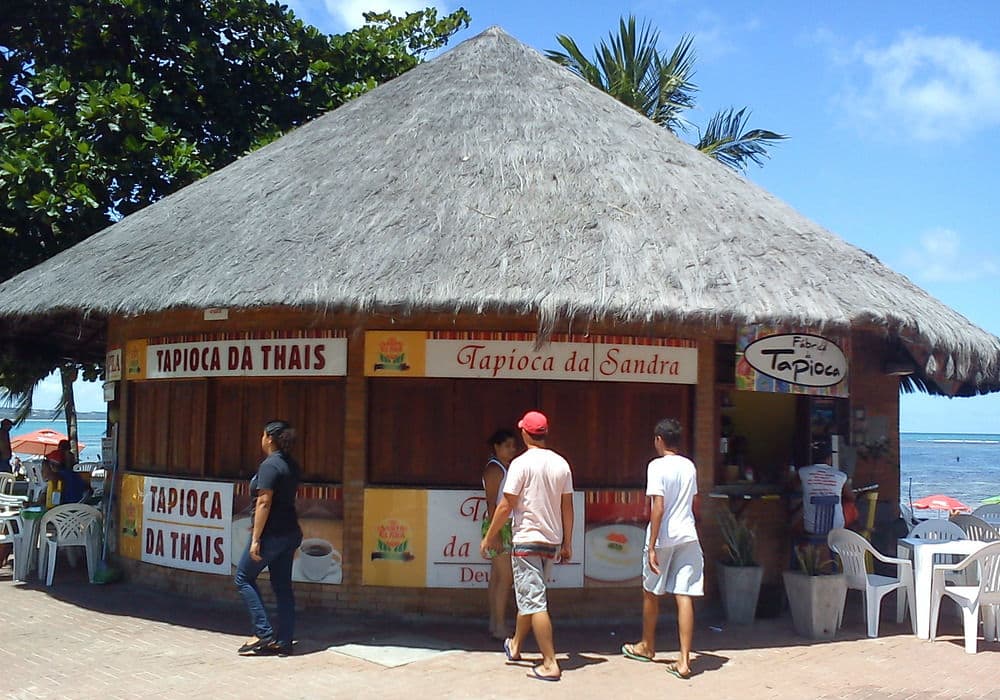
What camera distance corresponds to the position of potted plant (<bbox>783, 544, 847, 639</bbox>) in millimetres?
8297

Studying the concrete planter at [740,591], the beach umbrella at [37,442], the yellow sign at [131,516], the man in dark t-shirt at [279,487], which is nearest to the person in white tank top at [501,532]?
the man in dark t-shirt at [279,487]

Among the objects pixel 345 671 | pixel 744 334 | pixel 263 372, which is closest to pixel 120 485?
pixel 263 372

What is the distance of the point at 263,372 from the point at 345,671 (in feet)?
10.2

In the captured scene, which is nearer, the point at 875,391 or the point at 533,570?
the point at 533,570

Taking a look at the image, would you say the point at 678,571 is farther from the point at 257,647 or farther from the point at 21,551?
the point at 21,551

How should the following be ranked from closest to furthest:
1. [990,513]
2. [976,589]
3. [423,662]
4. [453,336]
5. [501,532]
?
[423,662] < [501,532] < [976,589] < [453,336] < [990,513]

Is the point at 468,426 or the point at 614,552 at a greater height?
the point at 468,426

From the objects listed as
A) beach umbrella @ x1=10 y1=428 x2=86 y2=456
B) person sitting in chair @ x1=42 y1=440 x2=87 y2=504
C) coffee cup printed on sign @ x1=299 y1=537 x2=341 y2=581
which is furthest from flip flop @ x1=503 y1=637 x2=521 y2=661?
beach umbrella @ x1=10 y1=428 x2=86 y2=456

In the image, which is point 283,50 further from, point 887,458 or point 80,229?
point 887,458

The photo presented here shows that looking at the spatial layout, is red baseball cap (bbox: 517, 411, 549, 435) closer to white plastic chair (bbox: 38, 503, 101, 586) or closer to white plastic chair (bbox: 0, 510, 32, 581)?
white plastic chair (bbox: 38, 503, 101, 586)

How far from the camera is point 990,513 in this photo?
12688mm

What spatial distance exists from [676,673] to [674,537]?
3.25 feet

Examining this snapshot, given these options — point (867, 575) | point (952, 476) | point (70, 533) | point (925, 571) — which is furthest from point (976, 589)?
point (952, 476)

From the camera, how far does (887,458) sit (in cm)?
1170
